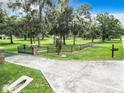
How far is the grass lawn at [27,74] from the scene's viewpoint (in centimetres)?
1139

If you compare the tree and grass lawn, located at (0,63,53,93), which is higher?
the tree

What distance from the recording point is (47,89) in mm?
11273

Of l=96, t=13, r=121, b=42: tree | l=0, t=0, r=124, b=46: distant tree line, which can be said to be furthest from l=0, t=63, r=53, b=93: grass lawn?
l=96, t=13, r=121, b=42: tree

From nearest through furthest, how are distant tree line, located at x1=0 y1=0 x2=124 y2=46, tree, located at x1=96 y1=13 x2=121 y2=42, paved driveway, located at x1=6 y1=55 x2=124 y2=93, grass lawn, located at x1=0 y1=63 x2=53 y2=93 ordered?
paved driveway, located at x1=6 y1=55 x2=124 y2=93
grass lawn, located at x1=0 y1=63 x2=53 y2=93
distant tree line, located at x1=0 y1=0 x2=124 y2=46
tree, located at x1=96 y1=13 x2=121 y2=42

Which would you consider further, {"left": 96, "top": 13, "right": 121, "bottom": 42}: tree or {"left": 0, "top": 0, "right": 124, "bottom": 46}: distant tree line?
{"left": 96, "top": 13, "right": 121, "bottom": 42}: tree

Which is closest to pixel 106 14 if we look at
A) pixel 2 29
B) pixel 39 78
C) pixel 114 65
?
pixel 2 29

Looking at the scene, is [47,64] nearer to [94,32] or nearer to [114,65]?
[114,65]

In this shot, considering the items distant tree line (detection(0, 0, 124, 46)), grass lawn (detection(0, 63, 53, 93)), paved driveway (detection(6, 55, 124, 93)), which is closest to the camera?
paved driveway (detection(6, 55, 124, 93))

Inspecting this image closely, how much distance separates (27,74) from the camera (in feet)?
44.7

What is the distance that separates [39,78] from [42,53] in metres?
10.6

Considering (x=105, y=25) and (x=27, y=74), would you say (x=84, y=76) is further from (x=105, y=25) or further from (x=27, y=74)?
(x=105, y=25)

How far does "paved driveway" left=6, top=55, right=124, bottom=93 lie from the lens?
36.3 feet

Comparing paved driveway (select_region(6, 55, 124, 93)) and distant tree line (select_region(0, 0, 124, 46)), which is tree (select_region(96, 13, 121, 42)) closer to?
distant tree line (select_region(0, 0, 124, 46))

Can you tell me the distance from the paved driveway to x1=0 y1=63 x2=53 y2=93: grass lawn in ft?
1.46
